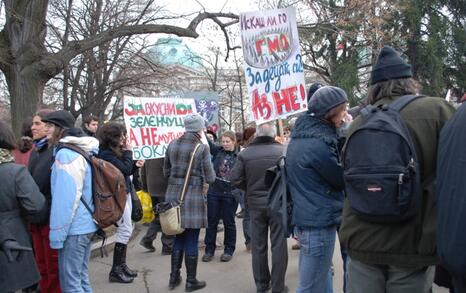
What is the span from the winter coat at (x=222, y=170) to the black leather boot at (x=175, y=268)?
72.8 inches

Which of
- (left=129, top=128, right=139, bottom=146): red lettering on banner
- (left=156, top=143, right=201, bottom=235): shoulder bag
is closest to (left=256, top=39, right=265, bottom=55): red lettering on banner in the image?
(left=156, top=143, right=201, bottom=235): shoulder bag

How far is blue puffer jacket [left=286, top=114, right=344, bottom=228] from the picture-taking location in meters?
3.28

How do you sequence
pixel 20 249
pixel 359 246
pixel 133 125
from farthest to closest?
pixel 133 125 → pixel 20 249 → pixel 359 246

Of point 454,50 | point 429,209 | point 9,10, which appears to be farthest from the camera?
point 454,50

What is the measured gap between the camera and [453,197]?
1753mm

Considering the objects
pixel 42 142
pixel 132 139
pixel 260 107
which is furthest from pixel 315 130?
pixel 132 139

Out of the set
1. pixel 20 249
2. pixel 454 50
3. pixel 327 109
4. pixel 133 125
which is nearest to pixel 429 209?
pixel 327 109

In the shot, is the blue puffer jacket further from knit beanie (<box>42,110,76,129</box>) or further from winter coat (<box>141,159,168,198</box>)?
winter coat (<box>141,159,168,198</box>)

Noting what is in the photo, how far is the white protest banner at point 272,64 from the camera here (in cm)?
536

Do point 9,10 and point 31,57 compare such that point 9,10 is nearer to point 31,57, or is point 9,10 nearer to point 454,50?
point 31,57

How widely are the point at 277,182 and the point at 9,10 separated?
25.1 feet

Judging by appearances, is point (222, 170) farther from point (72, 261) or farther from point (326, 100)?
point (326, 100)

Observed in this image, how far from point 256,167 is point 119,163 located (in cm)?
149

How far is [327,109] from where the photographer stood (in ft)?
10.9
